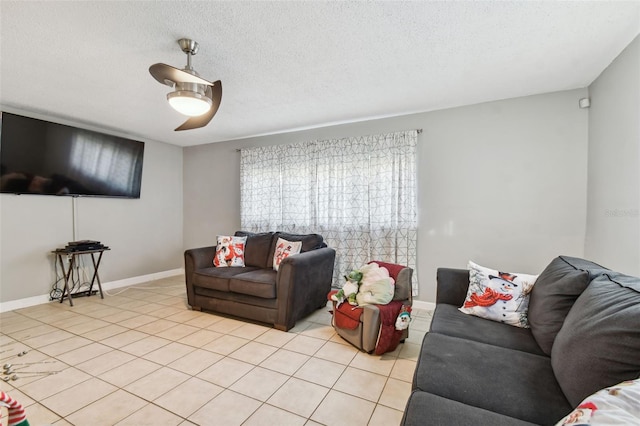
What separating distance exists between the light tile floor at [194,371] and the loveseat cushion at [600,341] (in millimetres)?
919

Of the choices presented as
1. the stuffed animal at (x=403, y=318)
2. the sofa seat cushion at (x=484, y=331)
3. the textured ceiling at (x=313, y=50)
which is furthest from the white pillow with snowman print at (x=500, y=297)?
the textured ceiling at (x=313, y=50)

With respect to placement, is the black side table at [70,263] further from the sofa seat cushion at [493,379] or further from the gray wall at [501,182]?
the sofa seat cushion at [493,379]

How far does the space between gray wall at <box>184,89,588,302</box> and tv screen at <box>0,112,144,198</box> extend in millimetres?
3523

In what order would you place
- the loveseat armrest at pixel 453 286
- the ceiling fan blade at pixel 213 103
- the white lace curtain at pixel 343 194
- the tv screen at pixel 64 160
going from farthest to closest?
the white lace curtain at pixel 343 194, the tv screen at pixel 64 160, the loveseat armrest at pixel 453 286, the ceiling fan blade at pixel 213 103

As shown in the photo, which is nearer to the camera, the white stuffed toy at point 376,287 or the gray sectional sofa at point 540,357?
the gray sectional sofa at point 540,357

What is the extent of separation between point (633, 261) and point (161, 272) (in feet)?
19.1

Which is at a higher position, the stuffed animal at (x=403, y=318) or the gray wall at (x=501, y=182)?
the gray wall at (x=501, y=182)

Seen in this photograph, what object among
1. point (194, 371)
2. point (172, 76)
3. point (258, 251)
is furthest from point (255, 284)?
point (172, 76)

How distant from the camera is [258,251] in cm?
360

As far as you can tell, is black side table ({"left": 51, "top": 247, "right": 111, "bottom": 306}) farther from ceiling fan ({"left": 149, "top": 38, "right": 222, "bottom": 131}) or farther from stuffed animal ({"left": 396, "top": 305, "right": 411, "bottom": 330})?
stuffed animal ({"left": 396, "top": 305, "right": 411, "bottom": 330})

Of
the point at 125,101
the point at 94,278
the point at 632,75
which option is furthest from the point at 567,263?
the point at 94,278

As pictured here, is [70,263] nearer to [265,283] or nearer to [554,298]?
[265,283]

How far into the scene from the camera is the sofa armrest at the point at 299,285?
272cm

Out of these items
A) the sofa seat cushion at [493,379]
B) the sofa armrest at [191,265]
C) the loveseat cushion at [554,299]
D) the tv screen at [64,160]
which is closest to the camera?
the sofa seat cushion at [493,379]
